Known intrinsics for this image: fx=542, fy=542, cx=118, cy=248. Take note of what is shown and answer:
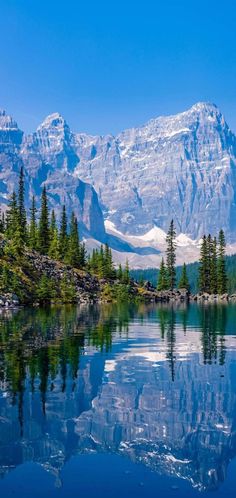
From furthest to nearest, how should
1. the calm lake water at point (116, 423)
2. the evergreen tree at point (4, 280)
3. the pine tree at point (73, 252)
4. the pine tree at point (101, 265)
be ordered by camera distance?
the pine tree at point (101, 265) < the pine tree at point (73, 252) < the evergreen tree at point (4, 280) < the calm lake water at point (116, 423)

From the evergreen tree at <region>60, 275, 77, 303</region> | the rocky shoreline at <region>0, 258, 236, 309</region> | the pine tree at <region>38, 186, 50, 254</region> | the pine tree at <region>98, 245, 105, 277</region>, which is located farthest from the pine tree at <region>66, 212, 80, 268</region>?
the evergreen tree at <region>60, 275, 77, 303</region>

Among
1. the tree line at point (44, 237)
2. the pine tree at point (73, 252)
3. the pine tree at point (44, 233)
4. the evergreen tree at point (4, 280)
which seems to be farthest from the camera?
the pine tree at point (73, 252)

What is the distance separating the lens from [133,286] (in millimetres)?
196750

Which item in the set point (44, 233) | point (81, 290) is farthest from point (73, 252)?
point (81, 290)

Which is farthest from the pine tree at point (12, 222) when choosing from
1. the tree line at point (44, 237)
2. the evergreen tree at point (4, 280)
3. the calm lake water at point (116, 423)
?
the calm lake water at point (116, 423)

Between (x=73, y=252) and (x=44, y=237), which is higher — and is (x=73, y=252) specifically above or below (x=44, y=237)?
below

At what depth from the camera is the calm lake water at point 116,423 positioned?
16.8m

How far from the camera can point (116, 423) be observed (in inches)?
876

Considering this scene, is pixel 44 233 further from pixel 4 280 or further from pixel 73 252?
pixel 4 280

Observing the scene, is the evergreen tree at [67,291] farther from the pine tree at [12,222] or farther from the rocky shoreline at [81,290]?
the pine tree at [12,222]

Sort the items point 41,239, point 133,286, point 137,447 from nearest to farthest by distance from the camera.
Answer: point 137,447, point 41,239, point 133,286

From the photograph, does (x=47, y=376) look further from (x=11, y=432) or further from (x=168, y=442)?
(x=168, y=442)

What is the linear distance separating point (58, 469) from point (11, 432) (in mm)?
3810

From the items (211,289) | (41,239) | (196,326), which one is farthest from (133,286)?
(196,326)
